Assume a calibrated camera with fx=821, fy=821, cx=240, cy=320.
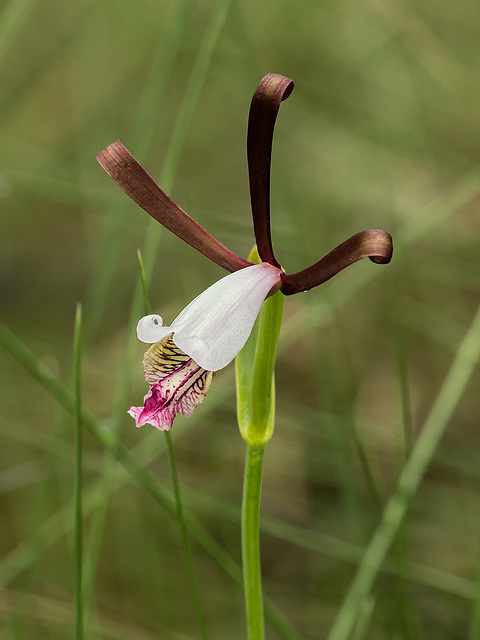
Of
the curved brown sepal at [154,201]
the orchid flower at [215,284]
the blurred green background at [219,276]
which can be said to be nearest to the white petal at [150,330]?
the orchid flower at [215,284]

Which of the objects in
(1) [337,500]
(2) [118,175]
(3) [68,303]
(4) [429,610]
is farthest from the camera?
(3) [68,303]

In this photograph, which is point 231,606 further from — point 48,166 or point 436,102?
point 436,102

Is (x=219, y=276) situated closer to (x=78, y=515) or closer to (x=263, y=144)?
(x=78, y=515)

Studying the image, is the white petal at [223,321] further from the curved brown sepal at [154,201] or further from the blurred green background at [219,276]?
the blurred green background at [219,276]

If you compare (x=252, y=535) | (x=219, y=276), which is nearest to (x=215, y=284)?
(x=252, y=535)

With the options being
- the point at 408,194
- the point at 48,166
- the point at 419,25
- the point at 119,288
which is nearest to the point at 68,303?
the point at 119,288

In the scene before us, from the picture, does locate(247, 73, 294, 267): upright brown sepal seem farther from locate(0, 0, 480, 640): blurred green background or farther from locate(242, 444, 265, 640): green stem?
locate(0, 0, 480, 640): blurred green background

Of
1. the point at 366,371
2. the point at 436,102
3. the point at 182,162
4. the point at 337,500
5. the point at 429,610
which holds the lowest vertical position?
the point at 429,610

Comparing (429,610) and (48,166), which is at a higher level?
(48,166)

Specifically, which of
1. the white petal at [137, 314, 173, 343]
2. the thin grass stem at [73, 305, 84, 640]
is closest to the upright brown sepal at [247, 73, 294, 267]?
the white petal at [137, 314, 173, 343]
